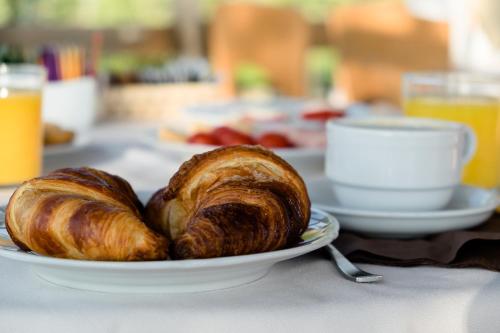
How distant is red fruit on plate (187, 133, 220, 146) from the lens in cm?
115

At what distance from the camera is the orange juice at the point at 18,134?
96cm

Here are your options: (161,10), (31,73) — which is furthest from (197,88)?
(161,10)

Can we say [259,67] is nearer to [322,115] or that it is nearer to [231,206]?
[322,115]

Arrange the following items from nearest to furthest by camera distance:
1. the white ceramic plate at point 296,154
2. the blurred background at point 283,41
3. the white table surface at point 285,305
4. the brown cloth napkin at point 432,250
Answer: the white table surface at point 285,305 < the brown cloth napkin at point 432,250 < the white ceramic plate at point 296,154 < the blurred background at point 283,41

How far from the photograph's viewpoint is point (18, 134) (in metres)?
0.97

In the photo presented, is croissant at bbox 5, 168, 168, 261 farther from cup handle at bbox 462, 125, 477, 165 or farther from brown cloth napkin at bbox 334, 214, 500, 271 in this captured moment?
cup handle at bbox 462, 125, 477, 165

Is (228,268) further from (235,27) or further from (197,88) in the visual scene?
(235,27)

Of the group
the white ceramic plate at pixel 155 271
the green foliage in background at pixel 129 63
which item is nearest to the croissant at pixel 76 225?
the white ceramic plate at pixel 155 271

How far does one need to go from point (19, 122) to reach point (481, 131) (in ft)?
1.83

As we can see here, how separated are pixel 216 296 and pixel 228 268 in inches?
0.9

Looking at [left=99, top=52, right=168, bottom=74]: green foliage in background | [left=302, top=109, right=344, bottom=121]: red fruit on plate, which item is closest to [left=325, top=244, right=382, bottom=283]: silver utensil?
[left=302, top=109, right=344, bottom=121]: red fruit on plate

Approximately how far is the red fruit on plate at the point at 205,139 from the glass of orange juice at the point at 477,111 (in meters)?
0.30

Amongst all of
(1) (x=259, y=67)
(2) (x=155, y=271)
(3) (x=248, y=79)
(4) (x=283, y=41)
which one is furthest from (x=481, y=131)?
(4) (x=283, y=41)

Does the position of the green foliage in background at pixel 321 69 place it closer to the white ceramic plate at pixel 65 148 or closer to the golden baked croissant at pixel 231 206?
the white ceramic plate at pixel 65 148
